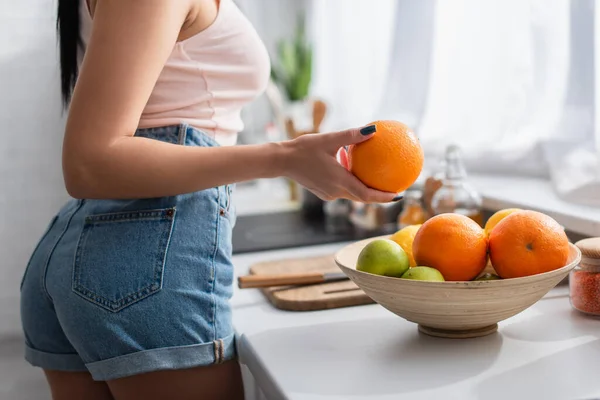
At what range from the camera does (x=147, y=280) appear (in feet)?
3.16

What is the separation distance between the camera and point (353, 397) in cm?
84

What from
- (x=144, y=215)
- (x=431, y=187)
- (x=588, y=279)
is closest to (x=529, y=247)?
(x=588, y=279)

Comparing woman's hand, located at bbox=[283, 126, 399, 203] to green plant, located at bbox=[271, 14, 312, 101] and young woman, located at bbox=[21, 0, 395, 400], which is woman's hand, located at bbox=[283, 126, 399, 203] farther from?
green plant, located at bbox=[271, 14, 312, 101]

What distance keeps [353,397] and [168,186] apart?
0.33m

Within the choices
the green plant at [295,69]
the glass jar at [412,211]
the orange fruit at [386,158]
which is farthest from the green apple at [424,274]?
the green plant at [295,69]

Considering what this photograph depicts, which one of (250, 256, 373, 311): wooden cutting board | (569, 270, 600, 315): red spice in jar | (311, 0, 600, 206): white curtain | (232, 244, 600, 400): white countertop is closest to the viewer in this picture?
(232, 244, 600, 400): white countertop

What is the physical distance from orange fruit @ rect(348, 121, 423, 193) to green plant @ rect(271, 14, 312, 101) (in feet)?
6.44

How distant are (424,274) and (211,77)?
385mm

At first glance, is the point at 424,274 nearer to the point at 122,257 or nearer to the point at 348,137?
the point at 348,137

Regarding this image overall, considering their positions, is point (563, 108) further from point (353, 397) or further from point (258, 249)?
point (353, 397)

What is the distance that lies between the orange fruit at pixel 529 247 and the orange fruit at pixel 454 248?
0.09 feet

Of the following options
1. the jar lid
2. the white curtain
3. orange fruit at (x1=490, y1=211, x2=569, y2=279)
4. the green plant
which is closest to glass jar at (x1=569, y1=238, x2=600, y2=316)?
the jar lid

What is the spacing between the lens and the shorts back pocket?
3.16ft

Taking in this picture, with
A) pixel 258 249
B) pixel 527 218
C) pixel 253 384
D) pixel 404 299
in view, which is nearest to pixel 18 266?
pixel 258 249
